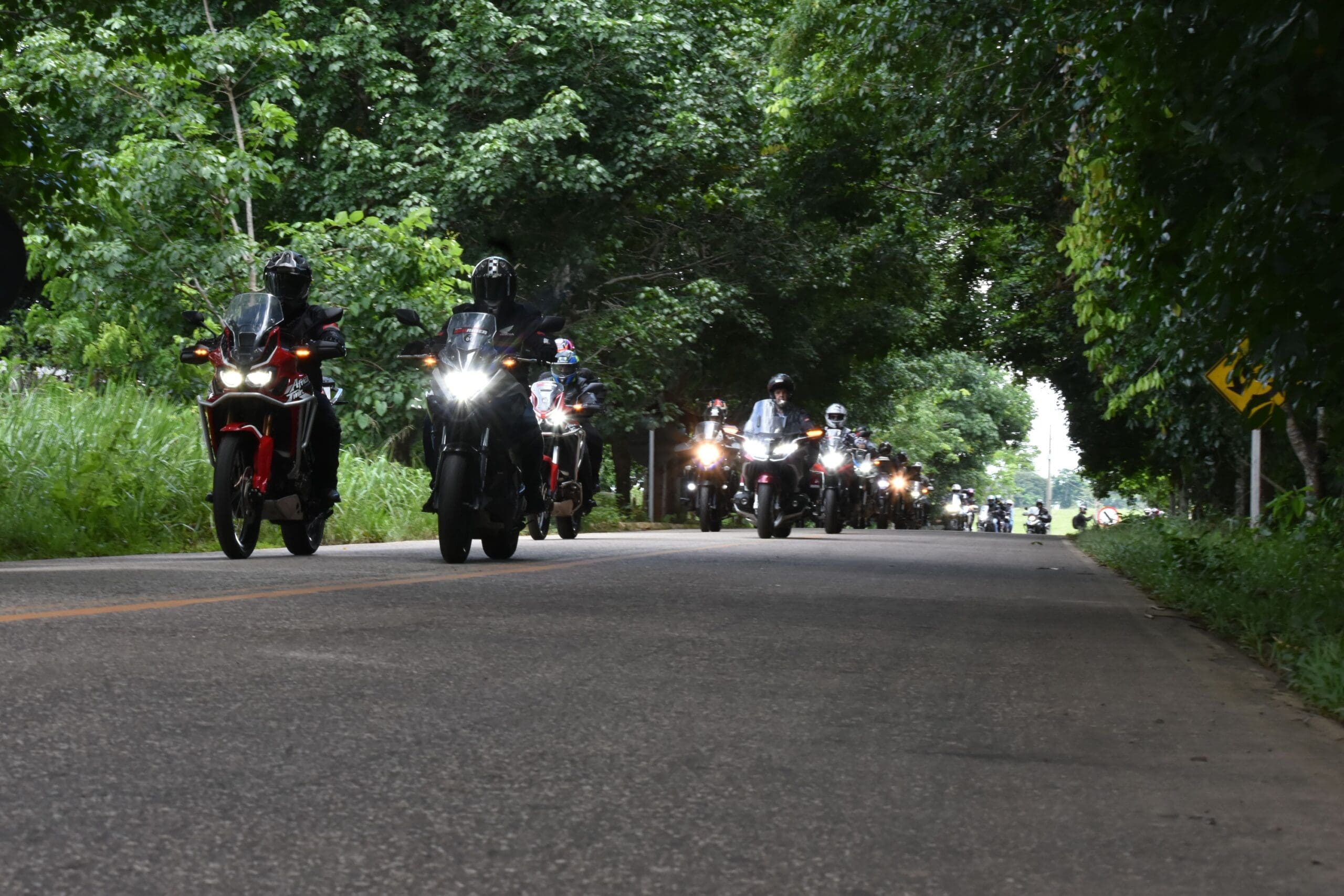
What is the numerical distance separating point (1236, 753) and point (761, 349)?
32.0 m

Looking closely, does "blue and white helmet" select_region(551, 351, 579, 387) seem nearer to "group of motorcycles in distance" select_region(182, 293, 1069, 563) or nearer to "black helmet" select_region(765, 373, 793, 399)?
"group of motorcycles in distance" select_region(182, 293, 1069, 563)

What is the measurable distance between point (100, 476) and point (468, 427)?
4197 mm

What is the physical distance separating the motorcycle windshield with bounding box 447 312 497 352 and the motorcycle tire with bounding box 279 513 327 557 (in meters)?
1.80

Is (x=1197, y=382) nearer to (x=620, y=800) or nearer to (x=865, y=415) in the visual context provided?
(x=620, y=800)

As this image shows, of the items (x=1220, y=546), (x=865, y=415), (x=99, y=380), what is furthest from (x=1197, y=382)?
(x=865, y=415)

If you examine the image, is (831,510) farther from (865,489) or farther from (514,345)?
(514,345)

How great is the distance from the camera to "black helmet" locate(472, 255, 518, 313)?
11.9 meters

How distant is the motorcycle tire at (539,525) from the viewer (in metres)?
14.4

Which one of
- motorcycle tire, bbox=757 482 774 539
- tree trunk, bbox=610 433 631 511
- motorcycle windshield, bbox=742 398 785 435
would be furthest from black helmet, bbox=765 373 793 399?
tree trunk, bbox=610 433 631 511

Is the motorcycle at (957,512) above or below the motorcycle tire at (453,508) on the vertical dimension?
above

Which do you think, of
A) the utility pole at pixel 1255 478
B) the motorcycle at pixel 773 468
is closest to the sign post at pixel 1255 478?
the utility pole at pixel 1255 478

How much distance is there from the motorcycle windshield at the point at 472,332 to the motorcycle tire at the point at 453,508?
769mm

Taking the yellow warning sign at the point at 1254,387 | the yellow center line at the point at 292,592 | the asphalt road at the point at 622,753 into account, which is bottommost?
the asphalt road at the point at 622,753

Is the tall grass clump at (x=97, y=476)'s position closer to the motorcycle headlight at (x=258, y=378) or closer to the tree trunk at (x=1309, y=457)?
the motorcycle headlight at (x=258, y=378)
